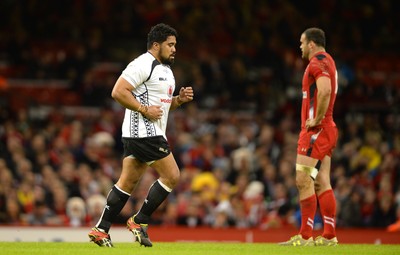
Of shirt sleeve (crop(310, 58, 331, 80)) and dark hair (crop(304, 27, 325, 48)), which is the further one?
dark hair (crop(304, 27, 325, 48))

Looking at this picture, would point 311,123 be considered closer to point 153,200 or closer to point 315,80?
point 315,80

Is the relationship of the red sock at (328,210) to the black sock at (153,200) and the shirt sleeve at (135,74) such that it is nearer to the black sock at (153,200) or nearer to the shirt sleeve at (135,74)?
the black sock at (153,200)

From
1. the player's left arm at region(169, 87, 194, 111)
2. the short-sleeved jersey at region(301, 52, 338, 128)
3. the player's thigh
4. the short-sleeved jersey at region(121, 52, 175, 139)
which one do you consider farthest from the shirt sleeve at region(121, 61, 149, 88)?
the short-sleeved jersey at region(301, 52, 338, 128)

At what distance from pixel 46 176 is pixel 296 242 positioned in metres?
7.41

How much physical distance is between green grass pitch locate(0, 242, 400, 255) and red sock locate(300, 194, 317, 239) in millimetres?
363

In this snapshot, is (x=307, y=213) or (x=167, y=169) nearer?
(x=167, y=169)

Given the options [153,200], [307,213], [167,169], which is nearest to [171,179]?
[167,169]

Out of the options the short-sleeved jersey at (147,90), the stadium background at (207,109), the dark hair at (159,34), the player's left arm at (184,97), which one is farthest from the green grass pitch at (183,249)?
the stadium background at (207,109)

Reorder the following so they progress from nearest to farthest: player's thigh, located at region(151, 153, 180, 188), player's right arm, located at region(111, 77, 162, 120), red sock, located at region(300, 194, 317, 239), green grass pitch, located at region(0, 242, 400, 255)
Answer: green grass pitch, located at region(0, 242, 400, 255)
player's right arm, located at region(111, 77, 162, 120)
player's thigh, located at region(151, 153, 180, 188)
red sock, located at region(300, 194, 317, 239)

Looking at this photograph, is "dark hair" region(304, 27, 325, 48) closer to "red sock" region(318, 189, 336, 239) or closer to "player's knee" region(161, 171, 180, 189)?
"red sock" region(318, 189, 336, 239)

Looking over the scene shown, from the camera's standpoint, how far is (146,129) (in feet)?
34.8

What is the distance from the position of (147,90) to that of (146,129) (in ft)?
1.42

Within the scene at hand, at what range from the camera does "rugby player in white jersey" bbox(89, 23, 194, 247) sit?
10.5m

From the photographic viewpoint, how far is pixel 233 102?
74.6 feet
